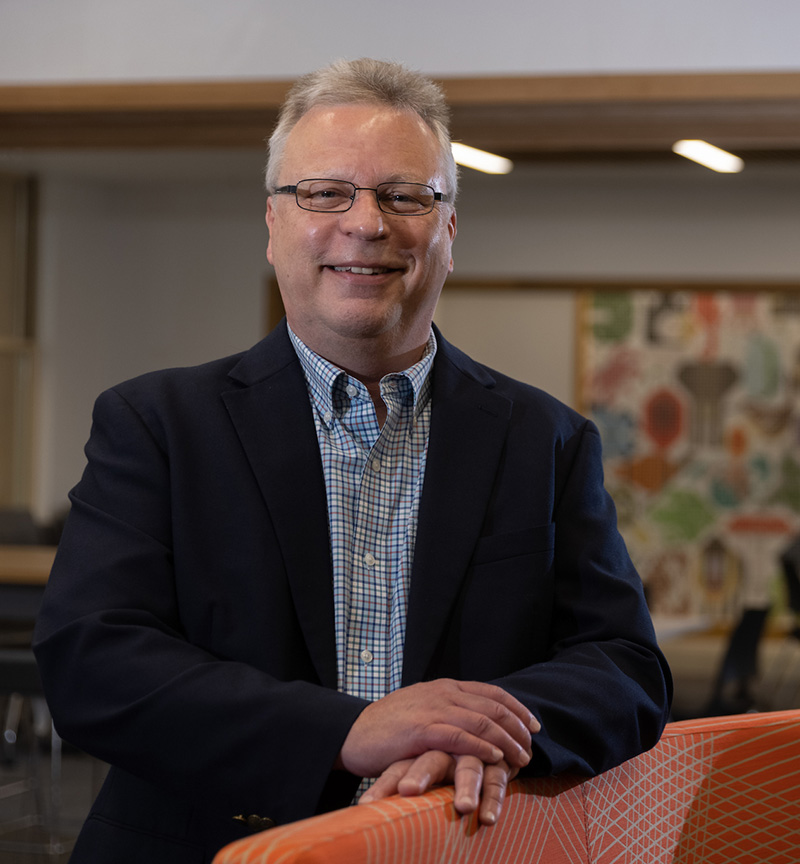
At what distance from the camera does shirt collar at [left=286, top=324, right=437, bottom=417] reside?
55.6 inches

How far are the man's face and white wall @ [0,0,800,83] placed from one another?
6.86ft

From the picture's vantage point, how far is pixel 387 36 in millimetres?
3350

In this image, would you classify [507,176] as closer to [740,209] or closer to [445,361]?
[740,209]

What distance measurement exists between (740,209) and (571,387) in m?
1.87

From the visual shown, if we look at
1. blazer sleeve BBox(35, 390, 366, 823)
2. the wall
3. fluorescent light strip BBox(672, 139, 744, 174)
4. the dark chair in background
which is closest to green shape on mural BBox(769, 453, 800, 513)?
the wall

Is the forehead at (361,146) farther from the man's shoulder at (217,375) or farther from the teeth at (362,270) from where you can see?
the man's shoulder at (217,375)

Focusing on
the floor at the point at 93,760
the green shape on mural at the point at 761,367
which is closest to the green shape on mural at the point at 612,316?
the green shape on mural at the point at 761,367

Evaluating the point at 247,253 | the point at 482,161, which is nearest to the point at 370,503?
the point at 482,161

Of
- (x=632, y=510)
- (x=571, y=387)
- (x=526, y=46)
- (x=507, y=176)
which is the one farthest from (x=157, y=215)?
(x=526, y=46)

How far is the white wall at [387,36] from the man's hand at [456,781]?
2643mm

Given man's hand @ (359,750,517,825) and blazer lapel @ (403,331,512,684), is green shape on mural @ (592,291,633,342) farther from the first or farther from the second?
man's hand @ (359,750,517,825)

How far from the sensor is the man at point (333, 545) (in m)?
1.14

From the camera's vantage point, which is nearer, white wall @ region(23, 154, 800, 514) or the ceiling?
the ceiling

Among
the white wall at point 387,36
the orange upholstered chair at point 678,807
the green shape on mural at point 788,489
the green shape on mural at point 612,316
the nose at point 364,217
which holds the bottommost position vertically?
the green shape on mural at point 788,489
